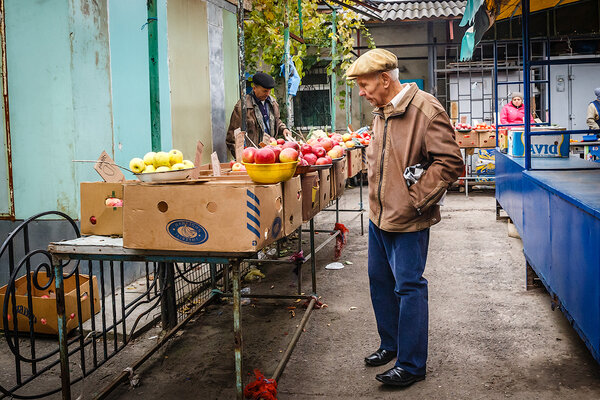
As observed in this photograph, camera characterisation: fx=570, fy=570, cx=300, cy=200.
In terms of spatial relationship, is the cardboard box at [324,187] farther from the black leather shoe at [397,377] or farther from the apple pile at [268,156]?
the black leather shoe at [397,377]

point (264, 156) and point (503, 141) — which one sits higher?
point (503, 141)

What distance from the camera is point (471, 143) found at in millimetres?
11820

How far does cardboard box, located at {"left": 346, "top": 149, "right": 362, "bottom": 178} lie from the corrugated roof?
6.65m

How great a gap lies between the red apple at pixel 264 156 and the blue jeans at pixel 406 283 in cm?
95

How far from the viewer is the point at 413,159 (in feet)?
11.5

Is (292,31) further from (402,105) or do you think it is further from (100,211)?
(100,211)

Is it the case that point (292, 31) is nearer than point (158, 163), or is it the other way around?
point (158, 163)

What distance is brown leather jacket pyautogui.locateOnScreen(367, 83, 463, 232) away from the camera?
3408 millimetres

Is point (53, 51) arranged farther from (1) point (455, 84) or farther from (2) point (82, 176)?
(1) point (455, 84)

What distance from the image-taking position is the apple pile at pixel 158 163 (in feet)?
10.5

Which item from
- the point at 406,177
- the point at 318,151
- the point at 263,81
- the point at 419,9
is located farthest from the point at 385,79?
the point at 419,9

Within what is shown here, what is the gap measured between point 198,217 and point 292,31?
28.9 ft

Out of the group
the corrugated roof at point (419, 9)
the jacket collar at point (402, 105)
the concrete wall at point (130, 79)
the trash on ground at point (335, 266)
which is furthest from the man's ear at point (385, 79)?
the corrugated roof at point (419, 9)

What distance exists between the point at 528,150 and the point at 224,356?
3312 millimetres
